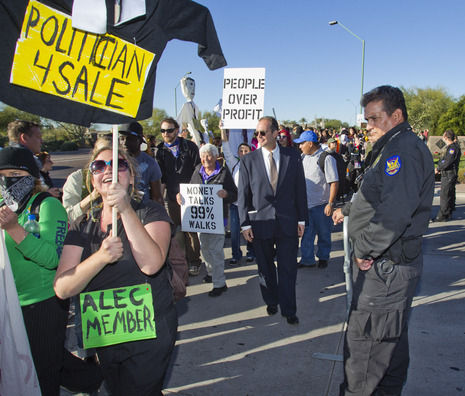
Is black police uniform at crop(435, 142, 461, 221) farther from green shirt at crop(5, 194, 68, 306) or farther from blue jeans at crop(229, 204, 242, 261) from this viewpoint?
green shirt at crop(5, 194, 68, 306)

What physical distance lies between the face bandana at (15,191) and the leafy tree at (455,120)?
32273 millimetres

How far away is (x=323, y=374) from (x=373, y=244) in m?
1.55

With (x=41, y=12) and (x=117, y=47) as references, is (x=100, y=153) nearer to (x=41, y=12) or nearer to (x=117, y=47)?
(x=117, y=47)

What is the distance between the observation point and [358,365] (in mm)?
2486

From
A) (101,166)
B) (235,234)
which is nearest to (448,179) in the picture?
(235,234)

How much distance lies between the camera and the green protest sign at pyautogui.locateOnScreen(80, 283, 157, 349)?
2.02m

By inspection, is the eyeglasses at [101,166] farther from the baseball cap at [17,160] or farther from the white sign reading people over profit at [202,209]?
the white sign reading people over profit at [202,209]

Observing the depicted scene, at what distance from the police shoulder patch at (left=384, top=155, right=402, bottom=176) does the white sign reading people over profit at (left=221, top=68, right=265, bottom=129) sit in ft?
10.7

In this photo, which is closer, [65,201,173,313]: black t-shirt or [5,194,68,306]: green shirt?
[65,201,173,313]: black t-shirt

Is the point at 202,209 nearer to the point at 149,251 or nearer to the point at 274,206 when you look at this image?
the point at 274,206

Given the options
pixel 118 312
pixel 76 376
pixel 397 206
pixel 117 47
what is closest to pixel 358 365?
pixel 397 206

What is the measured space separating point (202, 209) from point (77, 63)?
3.34 m

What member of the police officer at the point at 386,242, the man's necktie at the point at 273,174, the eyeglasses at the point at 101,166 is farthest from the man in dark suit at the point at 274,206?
the eyeglasses at the point at 101,166

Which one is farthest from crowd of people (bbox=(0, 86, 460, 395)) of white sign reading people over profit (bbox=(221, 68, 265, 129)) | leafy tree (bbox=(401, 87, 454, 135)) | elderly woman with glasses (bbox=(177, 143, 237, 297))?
leafy tree (bbox=(401, 87, 454, 135))
